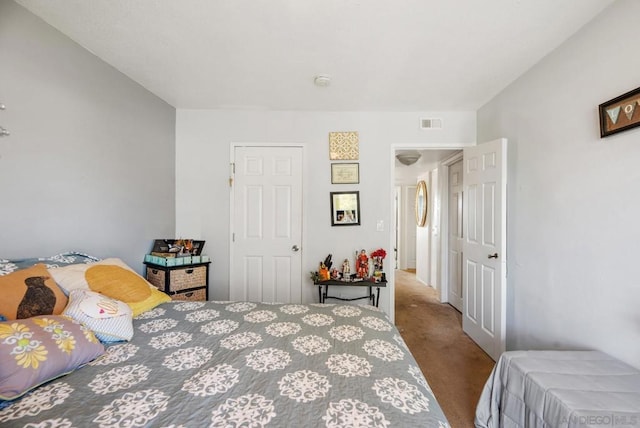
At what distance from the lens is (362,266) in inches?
109

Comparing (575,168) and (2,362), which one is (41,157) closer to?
(2,362)

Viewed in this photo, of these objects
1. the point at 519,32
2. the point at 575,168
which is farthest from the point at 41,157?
the point at 575,168

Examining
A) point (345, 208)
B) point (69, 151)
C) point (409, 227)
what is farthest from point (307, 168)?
point (409, 227)

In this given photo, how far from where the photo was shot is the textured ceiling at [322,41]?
4.77 ft

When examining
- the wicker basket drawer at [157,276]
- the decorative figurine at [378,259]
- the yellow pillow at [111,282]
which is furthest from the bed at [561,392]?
the wicker basket drawer at [157,276]

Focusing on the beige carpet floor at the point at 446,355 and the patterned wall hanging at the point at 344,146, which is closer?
the beige carpet floor at the point at 446,355

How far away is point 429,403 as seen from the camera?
0.85 metres

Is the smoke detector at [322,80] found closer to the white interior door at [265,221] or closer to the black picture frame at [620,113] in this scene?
the white interior door at [265,221]

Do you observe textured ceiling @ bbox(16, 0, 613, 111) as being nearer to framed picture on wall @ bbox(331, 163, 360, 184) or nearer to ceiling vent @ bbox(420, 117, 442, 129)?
ceiling vent @ bbox(420, 117, 442, 129)

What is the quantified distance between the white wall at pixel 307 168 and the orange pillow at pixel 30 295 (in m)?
1.70

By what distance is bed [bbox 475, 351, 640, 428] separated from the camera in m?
1.05

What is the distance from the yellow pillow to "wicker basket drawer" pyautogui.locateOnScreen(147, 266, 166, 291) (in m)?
0.69

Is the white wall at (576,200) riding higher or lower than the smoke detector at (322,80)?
lower

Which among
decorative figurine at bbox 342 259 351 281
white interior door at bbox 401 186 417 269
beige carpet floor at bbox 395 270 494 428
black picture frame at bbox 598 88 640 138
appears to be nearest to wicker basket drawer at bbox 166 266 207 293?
decorative figurine at bbox 342 259 351 281
